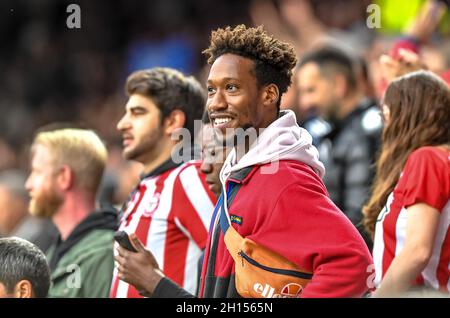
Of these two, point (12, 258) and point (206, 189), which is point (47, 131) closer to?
point (206, 189)

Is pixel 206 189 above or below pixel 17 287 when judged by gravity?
above

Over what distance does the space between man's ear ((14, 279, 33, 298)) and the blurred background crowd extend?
16.6 ft

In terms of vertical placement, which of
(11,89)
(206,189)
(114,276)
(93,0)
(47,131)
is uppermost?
(93,0)

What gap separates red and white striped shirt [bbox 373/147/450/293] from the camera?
4031mm

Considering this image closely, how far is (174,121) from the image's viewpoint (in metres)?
5.04

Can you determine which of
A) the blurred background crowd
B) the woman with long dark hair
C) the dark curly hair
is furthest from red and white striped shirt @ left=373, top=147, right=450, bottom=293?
the blurred background crowd

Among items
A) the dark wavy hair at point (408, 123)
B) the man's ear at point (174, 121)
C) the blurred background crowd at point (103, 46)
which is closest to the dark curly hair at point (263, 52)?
the dark wavy hair at point (408, 123)

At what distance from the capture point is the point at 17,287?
13.1 ft

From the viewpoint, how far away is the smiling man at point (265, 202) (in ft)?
10.4

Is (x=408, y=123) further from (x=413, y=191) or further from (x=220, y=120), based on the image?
(x=220, y=120)

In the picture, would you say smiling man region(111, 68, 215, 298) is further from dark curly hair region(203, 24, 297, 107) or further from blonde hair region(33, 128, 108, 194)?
dark curly hair region(203, 24, 297, 107)

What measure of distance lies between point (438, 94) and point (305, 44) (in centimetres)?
483

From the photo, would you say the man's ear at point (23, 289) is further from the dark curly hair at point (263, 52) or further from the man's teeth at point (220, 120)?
the dark curly hair at point (263, 52)

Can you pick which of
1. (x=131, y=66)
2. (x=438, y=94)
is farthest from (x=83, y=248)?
(x=131, y=66)
